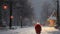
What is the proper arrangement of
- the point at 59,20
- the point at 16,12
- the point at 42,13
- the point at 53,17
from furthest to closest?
the point at 42,13 < the point at 16,12 < the point at 53,17 < the point at 59,20

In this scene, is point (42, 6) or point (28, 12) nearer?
point (28, 12)

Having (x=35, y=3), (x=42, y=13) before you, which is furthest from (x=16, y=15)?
(x=42, y=13)

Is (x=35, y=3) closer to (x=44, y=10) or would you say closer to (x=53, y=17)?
(x=44, y=10)

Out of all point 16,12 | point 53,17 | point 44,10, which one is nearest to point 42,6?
point 44,10

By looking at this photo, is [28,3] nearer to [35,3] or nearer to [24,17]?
A: [24,17]

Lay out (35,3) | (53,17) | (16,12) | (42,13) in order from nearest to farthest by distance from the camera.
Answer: (53,17), (16,12), (35,3), (42,13)

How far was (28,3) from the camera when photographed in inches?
3553

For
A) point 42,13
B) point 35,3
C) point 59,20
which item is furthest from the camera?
point 42,13

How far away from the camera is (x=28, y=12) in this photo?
91.4 m

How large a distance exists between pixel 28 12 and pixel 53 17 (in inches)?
1099

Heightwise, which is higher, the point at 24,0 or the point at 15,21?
the point at 24,0

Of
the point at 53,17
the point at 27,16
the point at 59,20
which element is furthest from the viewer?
the point at 27,16

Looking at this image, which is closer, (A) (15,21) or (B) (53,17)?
(B) (53,17)

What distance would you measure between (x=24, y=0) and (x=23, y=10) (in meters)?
3.71
